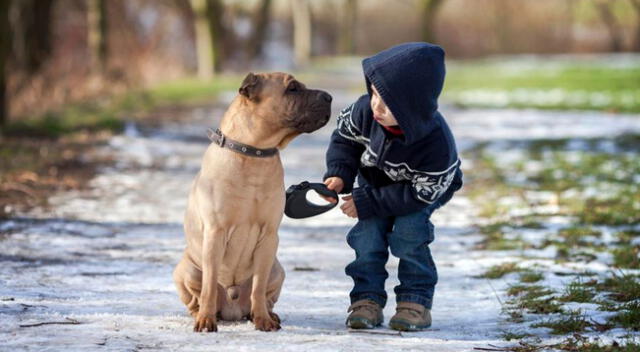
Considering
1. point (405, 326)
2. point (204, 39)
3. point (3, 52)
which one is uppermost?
point (204, 39)

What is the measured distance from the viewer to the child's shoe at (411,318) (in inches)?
185

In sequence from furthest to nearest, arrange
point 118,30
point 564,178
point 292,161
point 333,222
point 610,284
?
1. point 118,30
2. point 292,161
3. point 564,178
4. point 333,222
5. point 610,284

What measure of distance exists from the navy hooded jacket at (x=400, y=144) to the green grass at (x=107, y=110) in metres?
9.00

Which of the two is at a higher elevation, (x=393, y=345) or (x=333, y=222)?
(x=333, y=222)

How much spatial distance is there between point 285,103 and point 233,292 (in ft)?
3.33

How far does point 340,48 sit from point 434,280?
157 ft

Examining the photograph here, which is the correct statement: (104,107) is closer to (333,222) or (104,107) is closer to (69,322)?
(333,222)

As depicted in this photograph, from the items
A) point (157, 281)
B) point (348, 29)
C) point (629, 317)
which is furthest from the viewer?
point (348, 29)

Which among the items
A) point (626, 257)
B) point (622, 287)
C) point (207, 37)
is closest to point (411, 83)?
point (622, 287)

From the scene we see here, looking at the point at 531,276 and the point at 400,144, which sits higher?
the point at 400,144

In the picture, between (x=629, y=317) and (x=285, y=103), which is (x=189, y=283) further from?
(x=629, y=317)

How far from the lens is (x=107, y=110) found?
16.8m

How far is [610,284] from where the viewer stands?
214 inches

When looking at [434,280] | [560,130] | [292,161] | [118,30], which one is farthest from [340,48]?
[434,280]
